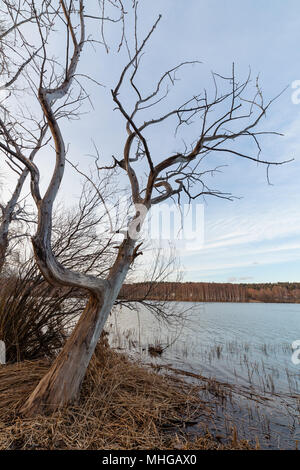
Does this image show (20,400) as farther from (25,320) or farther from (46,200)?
(46,200)

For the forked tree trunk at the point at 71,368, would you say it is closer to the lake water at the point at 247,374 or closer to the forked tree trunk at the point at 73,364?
the forked tree trunk at the point at 73,364

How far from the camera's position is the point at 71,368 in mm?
2627

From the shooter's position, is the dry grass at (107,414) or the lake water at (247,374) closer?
the dry grass at (107,414)

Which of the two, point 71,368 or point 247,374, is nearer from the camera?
point 71,368

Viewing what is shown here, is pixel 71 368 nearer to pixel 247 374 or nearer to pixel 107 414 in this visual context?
pixel 107 414

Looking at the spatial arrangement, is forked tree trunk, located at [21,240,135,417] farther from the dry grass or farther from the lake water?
the lake water

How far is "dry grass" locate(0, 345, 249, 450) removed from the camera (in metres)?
2.27

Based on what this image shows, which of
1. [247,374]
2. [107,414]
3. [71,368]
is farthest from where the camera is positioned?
[247,374]

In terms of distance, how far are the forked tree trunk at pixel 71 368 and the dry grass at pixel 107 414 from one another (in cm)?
11

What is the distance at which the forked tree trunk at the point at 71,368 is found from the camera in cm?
254

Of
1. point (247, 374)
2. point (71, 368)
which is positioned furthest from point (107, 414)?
point (247, 374)

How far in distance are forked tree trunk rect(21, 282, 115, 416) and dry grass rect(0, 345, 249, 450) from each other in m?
0.11

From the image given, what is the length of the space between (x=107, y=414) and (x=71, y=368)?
0.67 metres

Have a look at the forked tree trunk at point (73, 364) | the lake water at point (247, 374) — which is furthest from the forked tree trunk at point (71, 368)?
the lake water at point (247, 374)
